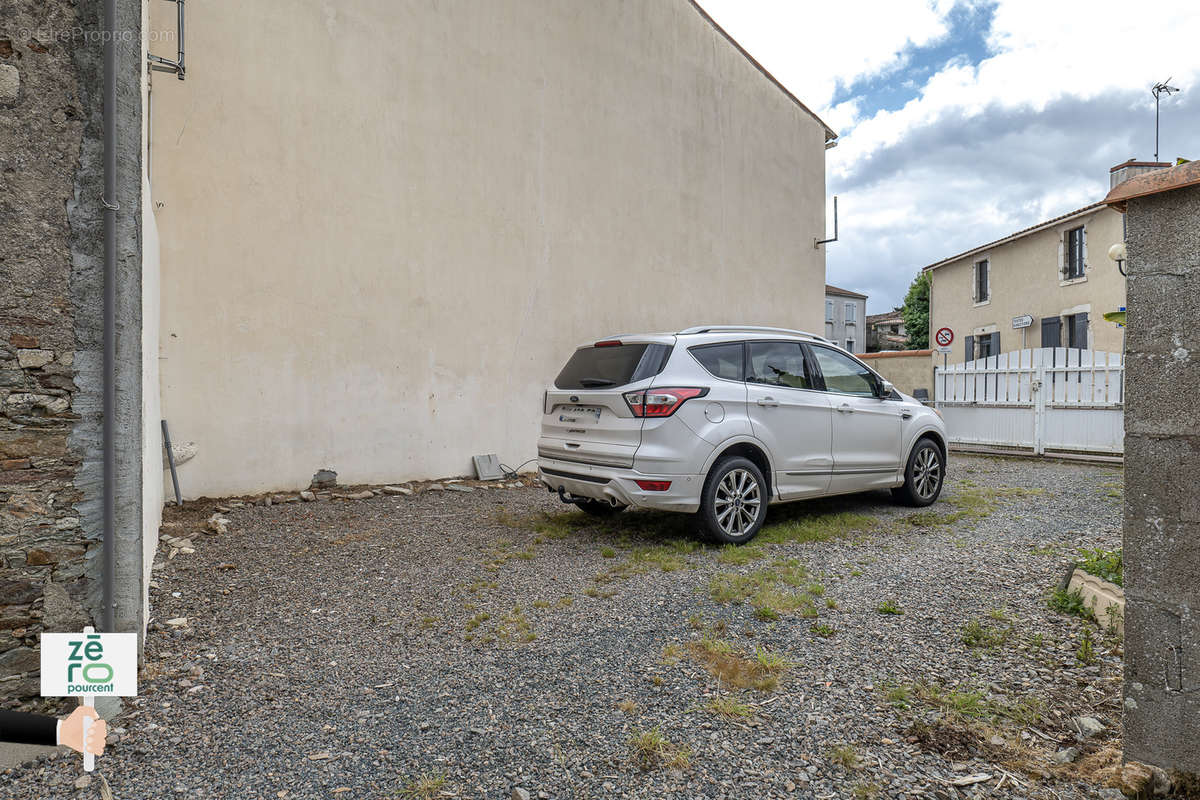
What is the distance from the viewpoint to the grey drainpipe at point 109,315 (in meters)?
2.63

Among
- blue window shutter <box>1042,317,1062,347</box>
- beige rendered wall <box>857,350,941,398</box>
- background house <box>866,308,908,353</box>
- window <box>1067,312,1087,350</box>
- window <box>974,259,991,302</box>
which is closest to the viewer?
beige rendered wall <box>857,350,941,398</box>

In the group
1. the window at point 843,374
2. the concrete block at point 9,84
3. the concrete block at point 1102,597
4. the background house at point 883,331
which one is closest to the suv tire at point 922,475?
the window at point 843,374

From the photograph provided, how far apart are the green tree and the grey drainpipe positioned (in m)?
41.0

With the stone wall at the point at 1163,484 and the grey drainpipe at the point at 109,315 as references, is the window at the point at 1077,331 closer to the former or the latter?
the stone wall at the point at 1163,484

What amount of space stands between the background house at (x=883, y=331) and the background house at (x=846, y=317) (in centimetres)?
191

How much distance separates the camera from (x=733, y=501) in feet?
17.3

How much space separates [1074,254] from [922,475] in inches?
747

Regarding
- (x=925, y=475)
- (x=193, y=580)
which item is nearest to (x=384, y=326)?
(x=193, y=580)

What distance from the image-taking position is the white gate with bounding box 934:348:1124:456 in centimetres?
1046

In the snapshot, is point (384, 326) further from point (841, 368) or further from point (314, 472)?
point (841, 368)

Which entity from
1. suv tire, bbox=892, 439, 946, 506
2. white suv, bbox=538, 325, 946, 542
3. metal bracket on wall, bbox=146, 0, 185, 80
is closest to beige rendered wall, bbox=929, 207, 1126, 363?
suv tire, bbox=892, 439, 946, 506

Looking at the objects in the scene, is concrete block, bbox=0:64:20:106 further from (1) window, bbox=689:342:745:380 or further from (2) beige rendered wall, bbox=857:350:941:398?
(2) beige rendered wall, bbox=857:350:941:398

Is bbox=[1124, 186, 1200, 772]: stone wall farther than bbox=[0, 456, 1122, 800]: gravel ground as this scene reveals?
No

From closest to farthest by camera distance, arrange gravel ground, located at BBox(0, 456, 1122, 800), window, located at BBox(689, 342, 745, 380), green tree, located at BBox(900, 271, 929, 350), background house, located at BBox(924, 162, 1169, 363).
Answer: gravel ground, located at BBox(0, 456, 1122, 800)
window, located at BBox(689, 342, 745, 380)
background house, located at BBox(924, 162, 1169, 363)
green tree, located at BBox(900, 271, 929, 350)
